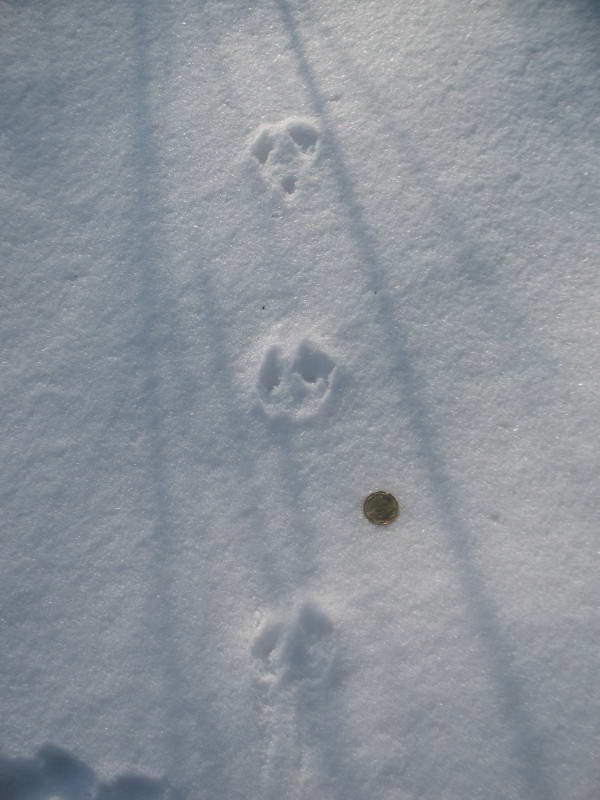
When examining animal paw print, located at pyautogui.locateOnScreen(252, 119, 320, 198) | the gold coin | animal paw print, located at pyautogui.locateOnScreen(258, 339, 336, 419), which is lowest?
the gold coin

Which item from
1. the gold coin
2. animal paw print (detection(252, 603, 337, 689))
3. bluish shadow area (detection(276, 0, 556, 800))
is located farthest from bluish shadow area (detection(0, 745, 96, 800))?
bluish shadow area (detection(276, 0, 556, 800))

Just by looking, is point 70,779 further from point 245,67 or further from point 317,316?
point 245,67

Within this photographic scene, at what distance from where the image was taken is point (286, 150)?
1855 mm

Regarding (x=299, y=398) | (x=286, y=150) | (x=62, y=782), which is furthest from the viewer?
(x=286, y=150)

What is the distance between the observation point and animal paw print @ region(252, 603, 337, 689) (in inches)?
62.2

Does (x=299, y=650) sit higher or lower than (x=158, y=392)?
lower

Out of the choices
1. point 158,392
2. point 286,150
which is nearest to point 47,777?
point 158,392

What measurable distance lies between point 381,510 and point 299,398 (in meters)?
0.43

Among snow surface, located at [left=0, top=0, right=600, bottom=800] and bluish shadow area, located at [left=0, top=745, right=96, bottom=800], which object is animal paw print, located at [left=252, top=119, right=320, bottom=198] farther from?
bluish shadow area, located at [left=0, top=745, right=96, bottom=800]

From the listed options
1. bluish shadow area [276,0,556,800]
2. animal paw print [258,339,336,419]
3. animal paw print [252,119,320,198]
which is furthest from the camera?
animal paw print [252,119,320,198]

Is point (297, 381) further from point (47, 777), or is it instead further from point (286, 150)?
point (47, 777)

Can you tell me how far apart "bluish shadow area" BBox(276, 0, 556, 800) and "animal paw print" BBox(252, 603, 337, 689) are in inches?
16.8

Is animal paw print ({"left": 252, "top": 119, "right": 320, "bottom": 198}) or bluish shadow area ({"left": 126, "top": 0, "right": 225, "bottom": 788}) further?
animal paw print ({"left": 252, "top": 119, "right": 320, "bottom": 198})

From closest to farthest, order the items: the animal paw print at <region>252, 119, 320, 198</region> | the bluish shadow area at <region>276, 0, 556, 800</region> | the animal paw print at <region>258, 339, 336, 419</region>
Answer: the bluish shadow area at <region>276, 0, 556, 800</region> → the animal paw print at <region>258, 339, 336, 419</region> → the animal paw print at <region>252, 119, 320, 198</region>
